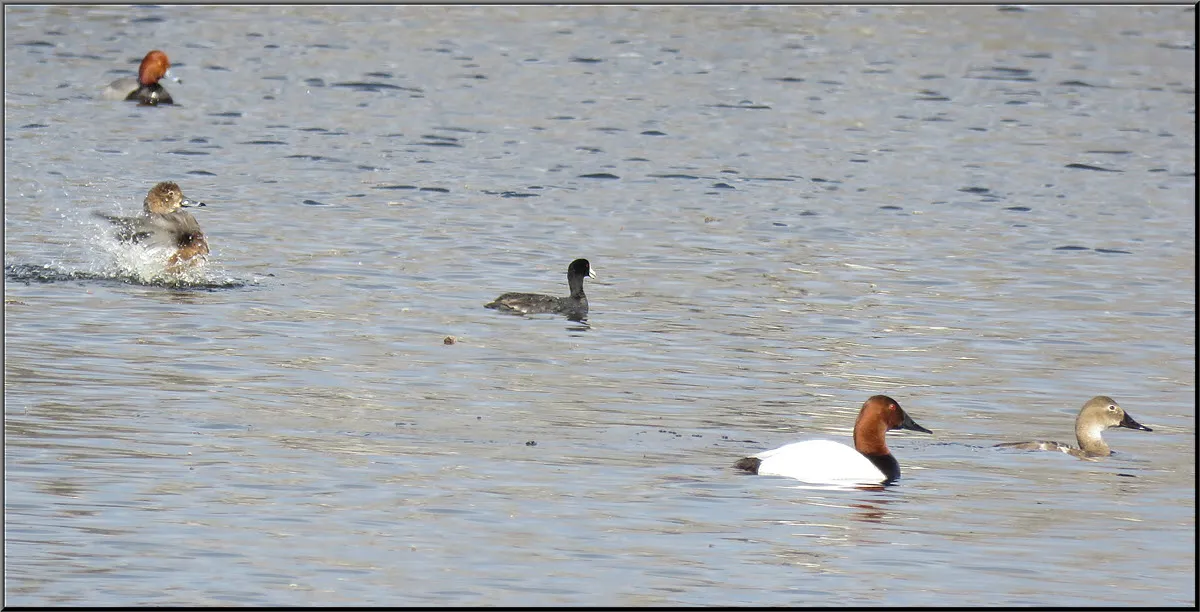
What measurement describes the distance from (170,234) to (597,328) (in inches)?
148

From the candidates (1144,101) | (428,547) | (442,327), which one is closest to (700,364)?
(442,327)

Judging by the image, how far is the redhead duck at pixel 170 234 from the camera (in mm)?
16703

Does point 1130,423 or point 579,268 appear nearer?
point 1130,423

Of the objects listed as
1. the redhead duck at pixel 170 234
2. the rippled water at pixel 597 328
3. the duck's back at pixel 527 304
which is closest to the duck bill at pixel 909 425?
the rippled water at pixel 597 328

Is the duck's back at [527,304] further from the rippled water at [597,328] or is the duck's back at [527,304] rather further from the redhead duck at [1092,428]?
the redhead duck at [1092,428]

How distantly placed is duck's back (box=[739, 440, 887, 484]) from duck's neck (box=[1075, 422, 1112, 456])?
1.50 metres

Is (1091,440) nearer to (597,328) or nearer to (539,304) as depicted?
(597,328)

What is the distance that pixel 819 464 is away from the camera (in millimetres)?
10953

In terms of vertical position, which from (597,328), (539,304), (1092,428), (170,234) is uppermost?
(170,234)

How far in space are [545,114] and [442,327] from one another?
13124mm

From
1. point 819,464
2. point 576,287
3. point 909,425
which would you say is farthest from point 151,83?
point 819,464

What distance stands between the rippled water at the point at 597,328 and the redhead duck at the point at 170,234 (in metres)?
0.28

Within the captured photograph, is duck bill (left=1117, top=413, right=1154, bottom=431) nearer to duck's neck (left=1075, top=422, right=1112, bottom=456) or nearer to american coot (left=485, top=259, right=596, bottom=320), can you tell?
duck's neck (left=1075, top=422, right=1112, bottom=456)

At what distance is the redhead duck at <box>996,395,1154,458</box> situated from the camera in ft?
38.8
